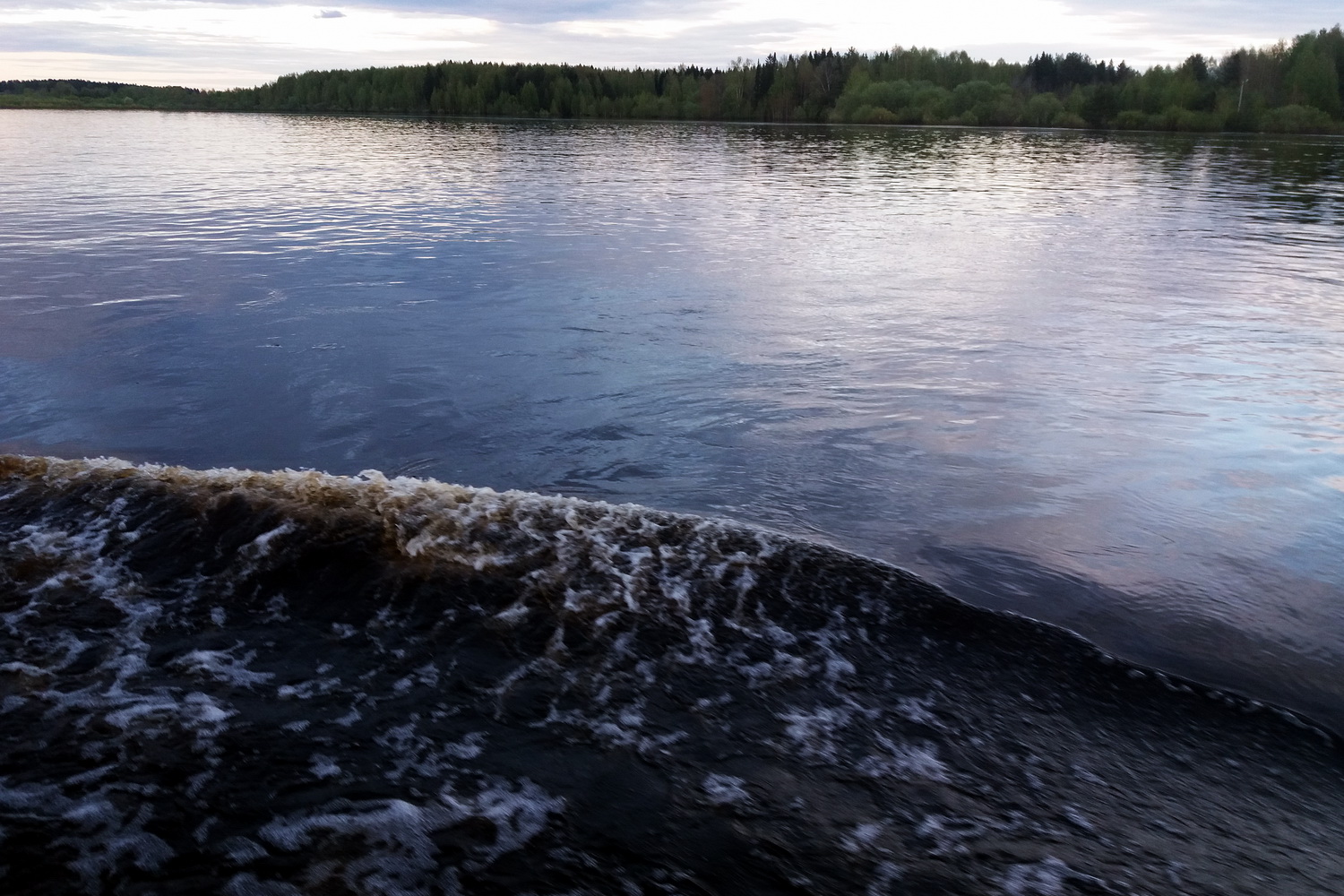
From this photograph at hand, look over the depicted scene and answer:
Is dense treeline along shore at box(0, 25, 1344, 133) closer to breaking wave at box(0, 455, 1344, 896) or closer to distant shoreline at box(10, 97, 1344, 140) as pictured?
distant shoreline at box(10, 97, 1344, 140)

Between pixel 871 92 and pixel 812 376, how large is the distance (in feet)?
348

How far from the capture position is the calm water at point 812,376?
16.3 feet

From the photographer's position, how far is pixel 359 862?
2.91 metres

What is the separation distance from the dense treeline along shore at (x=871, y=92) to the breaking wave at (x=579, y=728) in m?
91.5

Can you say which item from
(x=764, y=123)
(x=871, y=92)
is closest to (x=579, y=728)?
(x=764, y=123)

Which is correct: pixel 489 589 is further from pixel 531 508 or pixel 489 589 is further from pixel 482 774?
pixel 482 774

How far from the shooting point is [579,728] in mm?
3590

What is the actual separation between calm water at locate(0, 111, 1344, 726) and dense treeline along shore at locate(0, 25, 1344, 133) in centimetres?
8240

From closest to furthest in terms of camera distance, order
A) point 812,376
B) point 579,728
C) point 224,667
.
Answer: point 579,728, point 224,667, point 812,376

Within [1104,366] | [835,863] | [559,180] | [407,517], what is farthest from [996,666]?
[559,180]

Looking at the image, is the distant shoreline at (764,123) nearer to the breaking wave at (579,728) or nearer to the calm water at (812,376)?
the calm water at (812,376)

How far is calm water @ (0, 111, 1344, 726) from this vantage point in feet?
16.3

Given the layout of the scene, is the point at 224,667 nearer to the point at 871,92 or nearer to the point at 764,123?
the point at 764,123

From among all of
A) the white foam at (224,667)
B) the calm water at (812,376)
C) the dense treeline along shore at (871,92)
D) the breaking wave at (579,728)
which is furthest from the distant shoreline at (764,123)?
the white foam at (224,667)
